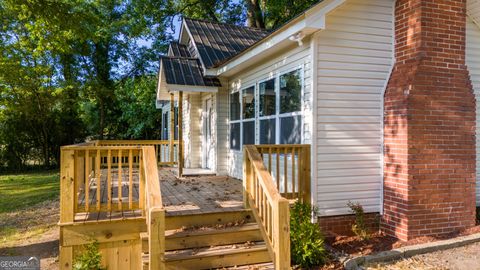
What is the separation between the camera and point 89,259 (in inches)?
155

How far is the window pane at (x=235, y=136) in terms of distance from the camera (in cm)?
809

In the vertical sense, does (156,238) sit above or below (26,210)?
above

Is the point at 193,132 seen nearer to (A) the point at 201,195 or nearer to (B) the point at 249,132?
(B) the point at 249,132

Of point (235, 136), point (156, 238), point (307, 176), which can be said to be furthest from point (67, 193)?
point (235, 136)

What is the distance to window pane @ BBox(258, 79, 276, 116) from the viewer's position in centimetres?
627

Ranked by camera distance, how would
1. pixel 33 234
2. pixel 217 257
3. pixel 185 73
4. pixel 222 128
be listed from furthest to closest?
pixel 222 128 → pixel 185 73 → pixel 33 234 → pixel 217 257

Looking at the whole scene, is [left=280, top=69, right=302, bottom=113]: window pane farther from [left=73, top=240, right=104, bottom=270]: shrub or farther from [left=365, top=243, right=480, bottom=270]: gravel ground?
[left=73, top=240, right=104, bottom=270]: shrub

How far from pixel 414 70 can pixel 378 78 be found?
1.85 ft

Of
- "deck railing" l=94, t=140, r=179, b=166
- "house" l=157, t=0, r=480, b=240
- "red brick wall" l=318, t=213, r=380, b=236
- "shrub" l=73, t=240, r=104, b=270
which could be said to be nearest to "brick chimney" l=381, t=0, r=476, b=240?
"house" l=157, t=0, r=480, b=240

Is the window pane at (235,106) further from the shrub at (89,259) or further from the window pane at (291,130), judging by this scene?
the shrub at (89,259)

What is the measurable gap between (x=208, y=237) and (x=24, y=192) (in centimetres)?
863

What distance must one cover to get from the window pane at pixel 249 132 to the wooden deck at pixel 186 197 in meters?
0.98

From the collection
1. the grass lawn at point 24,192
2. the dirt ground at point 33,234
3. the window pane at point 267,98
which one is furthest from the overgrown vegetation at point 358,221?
the grass lawn at point 24,192

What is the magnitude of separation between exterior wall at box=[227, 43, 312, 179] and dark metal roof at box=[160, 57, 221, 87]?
0.65 meters
